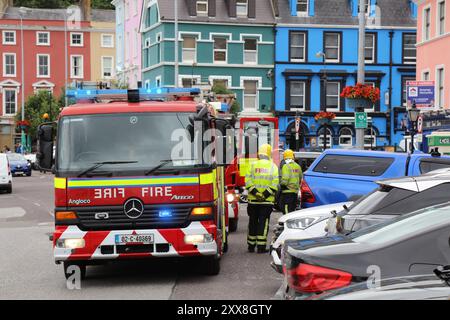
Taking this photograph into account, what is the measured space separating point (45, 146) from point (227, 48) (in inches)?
1688

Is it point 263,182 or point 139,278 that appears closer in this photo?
point 139,278

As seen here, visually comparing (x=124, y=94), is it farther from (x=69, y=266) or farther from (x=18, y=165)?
(x=18, y=165)

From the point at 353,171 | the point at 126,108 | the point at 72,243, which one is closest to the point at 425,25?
the point at 353,171

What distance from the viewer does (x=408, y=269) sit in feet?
17.1

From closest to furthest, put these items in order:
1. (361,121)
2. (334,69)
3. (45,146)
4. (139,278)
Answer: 1. (45,146)
2. (139,278)
3. (361,121)
4. (334,69)

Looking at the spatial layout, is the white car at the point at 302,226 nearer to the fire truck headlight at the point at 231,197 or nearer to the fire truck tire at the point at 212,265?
the fire truck tire at the point at 212,265

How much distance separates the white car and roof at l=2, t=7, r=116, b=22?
70775 mm

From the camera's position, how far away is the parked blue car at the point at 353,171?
12555 mm

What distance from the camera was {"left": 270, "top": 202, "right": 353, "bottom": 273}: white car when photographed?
10055 millimetres

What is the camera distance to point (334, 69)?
52.0 meters

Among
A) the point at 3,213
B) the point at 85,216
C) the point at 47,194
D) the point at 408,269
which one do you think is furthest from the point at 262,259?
the point at 47,194

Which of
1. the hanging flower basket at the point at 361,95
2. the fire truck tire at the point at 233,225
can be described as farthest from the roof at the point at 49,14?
the fire truck tire at the point at 233,225

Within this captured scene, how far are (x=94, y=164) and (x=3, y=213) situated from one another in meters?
13.5

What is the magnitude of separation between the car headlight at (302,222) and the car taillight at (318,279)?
16.3ft
